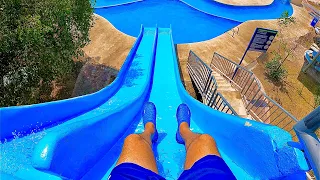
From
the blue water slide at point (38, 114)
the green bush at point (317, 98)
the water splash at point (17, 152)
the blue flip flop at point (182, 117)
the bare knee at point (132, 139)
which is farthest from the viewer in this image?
the green bush at point (317, 98)

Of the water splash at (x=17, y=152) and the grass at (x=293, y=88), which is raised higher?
the grass at (x=293, y=88)

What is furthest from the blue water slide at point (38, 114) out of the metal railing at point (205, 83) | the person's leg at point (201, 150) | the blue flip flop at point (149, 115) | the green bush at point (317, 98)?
the green bush at point (317, 98)

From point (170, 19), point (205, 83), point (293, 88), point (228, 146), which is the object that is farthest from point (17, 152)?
point (170, 19)

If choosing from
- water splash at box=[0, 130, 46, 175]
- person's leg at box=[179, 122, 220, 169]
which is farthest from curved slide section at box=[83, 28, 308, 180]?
water splash at box=[0, 130, 46, 175]

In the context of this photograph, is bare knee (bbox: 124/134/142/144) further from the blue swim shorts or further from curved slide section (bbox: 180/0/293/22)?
curved slide section (bbox: 180/0/293/22)

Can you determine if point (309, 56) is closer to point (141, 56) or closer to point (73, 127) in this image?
point (141, 56)

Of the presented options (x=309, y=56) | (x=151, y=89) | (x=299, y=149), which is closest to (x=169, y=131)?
(x=151, y=89)

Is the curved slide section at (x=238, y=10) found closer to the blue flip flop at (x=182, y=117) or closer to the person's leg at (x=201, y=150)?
the blue flip flop at (x=182, y=117)

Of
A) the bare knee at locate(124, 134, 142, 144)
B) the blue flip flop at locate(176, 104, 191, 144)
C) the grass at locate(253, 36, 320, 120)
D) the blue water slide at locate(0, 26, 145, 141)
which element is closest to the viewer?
the blue water slide at locate(0, 26, 145, 141)
